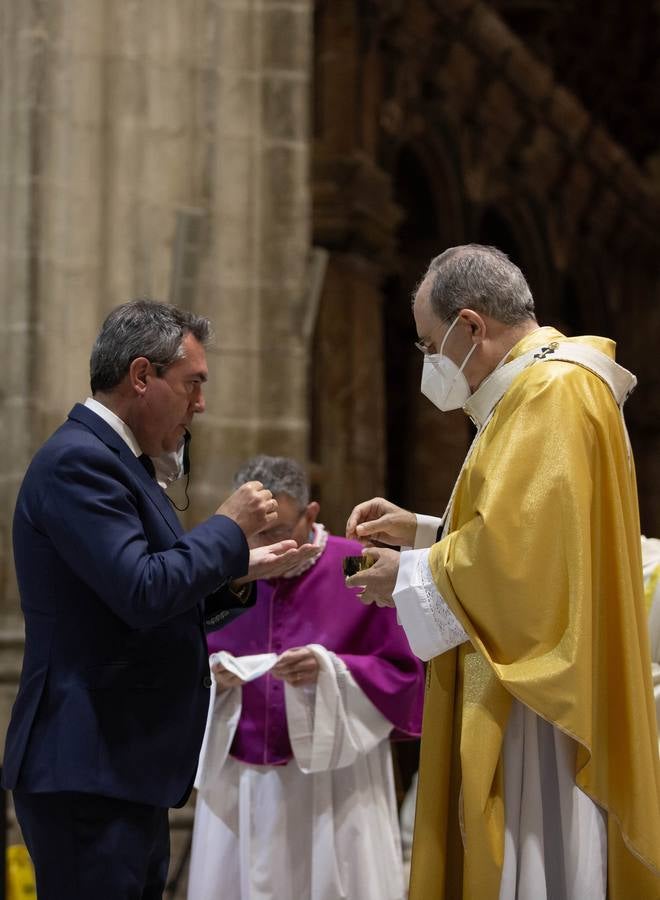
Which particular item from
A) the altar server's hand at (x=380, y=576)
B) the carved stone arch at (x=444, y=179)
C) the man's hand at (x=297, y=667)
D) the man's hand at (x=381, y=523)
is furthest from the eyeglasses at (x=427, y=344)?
the carved stone arch at (x=444, y=179)

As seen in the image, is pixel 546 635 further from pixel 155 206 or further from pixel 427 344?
pixel 155 206

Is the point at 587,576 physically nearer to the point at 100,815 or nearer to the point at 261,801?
the point at 100,815

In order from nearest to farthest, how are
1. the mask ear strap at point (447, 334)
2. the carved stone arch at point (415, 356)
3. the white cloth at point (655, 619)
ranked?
the mask ear strap at point (447, 334), the white cloth at point (655, 619), the carved stone arch at point (415, 356)

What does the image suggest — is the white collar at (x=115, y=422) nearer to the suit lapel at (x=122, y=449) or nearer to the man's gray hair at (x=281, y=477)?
the suit lapel at (x=122, y=449)

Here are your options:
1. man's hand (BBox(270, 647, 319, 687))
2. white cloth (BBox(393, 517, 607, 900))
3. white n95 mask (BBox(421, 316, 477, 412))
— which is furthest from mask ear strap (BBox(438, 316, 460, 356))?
man's hand (BBox(270, 647, 319, 687))

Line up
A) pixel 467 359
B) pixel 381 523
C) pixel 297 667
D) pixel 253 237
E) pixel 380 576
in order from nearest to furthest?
pixel 380 576 < pixel 467 359 < pixel 381 523 < pixel 297 667 < pixel 253 237

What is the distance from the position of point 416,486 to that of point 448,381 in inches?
300

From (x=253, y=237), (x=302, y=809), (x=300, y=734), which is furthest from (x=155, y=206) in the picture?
(x=302, y=809)

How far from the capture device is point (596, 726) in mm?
3217

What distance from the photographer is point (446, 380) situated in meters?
3.54

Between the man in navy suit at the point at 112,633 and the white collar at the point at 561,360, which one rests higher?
the white collar at the point at 561,360

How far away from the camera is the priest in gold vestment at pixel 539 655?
3.17 metres

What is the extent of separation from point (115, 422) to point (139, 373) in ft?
0.40

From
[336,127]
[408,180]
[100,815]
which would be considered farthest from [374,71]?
[100,815]
